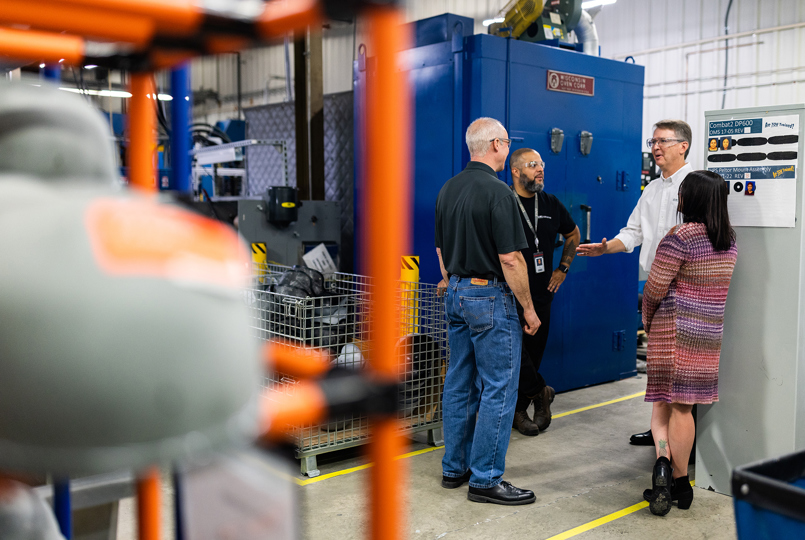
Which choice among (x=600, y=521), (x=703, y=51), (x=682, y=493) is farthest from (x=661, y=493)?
(x=703, y=51)

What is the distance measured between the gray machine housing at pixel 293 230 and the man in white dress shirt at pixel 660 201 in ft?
8.57

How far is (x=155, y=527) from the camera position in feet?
5.34

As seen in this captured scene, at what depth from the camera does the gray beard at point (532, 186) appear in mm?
5090

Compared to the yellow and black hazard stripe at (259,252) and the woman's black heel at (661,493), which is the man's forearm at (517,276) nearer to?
the woman's black heel at (661,493)

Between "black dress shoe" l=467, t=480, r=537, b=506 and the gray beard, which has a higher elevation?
the gray beard

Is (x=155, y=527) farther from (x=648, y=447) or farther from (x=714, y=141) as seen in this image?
(x=648, y=447)

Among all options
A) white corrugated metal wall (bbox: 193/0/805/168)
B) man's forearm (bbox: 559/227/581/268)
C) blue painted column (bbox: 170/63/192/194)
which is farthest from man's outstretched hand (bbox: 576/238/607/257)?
white corrugated metal wall (bbox: 193/0/805/168)

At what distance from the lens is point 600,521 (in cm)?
367

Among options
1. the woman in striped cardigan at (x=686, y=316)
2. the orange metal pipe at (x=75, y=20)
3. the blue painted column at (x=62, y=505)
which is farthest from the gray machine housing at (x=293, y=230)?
the orange metal pipe at (x=75, y=20)

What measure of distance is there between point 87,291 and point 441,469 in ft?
13.1

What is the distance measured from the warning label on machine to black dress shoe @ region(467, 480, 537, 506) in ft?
11.5

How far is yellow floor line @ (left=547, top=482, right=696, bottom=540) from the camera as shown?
3500 millimetres

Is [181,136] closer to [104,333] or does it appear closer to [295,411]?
[295,411]

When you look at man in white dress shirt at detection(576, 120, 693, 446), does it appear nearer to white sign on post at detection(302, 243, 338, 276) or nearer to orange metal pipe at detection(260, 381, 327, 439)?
white sign on post at detection(302, 243, 338, 276)
